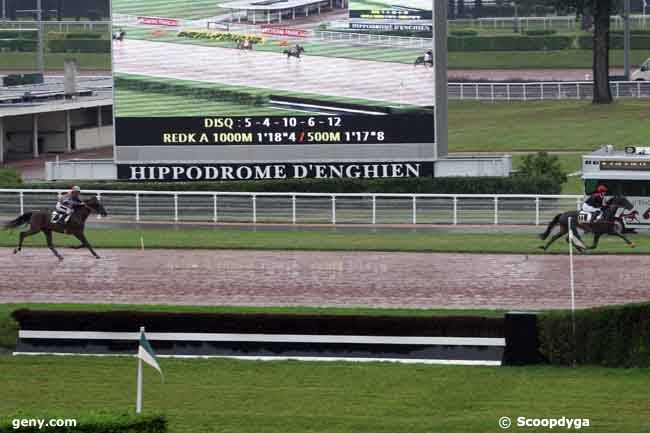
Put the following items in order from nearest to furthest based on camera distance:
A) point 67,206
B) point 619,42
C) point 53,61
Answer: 1. point 67,206
2. point 619,42
3. point 53,61

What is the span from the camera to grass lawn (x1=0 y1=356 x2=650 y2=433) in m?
13.9

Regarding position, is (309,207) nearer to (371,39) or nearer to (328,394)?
(371,39)

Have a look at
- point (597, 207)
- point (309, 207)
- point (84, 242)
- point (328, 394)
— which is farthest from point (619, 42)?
point (328, 394)

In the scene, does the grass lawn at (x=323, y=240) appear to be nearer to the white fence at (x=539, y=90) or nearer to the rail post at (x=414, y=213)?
the rail post at (x=414, y=213)

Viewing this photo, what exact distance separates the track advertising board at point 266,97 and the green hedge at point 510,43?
41.2 metres

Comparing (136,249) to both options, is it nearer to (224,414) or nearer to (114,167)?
(114,167)

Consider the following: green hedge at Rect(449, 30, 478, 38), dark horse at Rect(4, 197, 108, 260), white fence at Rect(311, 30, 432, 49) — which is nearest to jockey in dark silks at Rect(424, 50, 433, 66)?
white fence at Rect(311, 30, 432, 49)

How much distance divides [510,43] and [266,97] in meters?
43.0

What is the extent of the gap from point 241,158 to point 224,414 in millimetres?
20786

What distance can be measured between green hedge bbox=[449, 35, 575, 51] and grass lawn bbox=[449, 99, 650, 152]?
1535 centimetres

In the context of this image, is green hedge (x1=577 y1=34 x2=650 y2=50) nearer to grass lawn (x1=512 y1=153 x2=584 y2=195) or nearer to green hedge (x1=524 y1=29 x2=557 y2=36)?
green hedge (x1=524 y1=29 x2=557 y2=36)

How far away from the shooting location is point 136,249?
91.6 ft

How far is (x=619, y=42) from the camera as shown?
74312mm

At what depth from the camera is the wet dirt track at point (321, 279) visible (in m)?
21.3
